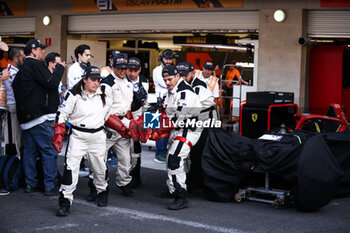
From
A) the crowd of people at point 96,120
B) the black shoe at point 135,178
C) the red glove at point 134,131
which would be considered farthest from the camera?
the black shoe at point 135,178

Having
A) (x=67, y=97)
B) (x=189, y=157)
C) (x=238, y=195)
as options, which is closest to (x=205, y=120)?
(x=189, y=157)

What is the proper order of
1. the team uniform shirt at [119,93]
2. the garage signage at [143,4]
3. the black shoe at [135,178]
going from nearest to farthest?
the team uniform shirt at [119,93] < the black shoe at [135,178] < the garage signage at [143,4]

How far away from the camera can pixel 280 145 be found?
7.19 metres

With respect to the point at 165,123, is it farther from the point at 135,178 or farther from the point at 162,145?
the point at 162,145

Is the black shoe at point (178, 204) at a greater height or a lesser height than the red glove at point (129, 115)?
lesser

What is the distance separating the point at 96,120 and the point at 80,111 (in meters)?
0.24

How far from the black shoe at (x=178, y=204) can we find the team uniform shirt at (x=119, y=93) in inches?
53.3

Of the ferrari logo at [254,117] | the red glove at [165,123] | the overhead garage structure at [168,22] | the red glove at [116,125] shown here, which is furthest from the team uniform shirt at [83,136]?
the overhead garage structure at [168,22]

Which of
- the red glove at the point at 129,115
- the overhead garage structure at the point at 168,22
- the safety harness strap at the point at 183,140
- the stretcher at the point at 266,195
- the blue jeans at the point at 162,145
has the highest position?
the overhead garage structure at the point at 168,22

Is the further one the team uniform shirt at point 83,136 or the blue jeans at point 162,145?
the blue jeans at point 162,145

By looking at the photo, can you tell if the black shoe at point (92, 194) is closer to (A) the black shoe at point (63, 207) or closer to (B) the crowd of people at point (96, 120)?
(B) the crowd of people at point (96, 120)

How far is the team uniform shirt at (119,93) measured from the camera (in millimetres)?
7551

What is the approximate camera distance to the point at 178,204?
7043 millimetres

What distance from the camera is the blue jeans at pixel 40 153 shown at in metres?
7.78
